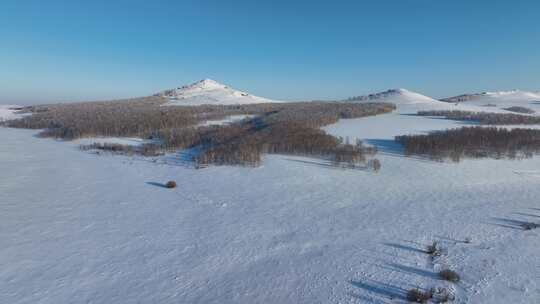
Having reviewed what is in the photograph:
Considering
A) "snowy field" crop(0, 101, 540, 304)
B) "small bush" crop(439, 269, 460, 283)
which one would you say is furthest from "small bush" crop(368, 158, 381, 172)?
"small bush" crop(439, 269, 460, 283)

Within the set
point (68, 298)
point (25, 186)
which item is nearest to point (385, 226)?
point (68, 298)

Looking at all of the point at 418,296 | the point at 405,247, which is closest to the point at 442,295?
the point at 418,296

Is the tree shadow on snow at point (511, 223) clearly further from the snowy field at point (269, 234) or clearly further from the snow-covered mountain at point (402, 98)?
the snow-covered mountain at point (402, 98)

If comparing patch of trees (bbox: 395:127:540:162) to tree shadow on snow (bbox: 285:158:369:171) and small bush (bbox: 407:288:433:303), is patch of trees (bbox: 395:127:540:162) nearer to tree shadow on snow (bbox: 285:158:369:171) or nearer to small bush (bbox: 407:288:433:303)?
tree shadow on snow (bbox: 285:158:369:171)

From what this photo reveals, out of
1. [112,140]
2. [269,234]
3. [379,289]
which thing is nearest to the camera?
[379,289]

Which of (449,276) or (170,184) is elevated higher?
(170,184)

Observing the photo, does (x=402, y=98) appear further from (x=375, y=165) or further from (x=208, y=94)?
(x=375, y=165)

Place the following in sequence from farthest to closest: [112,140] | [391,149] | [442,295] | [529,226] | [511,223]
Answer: [112,140]
[391,149]
[511,223]
[529,226]
[442,295]

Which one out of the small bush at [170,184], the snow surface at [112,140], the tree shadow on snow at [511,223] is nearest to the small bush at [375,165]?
the tree shadow on snow at [511,223]
